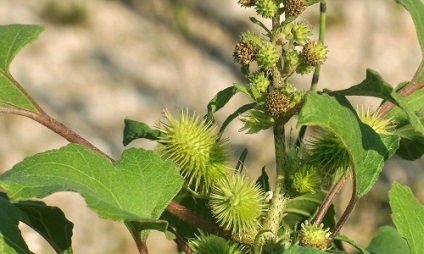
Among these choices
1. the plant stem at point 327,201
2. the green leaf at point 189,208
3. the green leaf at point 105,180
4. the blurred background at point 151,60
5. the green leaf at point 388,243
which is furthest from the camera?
the blurred background at point 151,60

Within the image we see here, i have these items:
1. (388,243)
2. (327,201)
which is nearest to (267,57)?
(327,201)

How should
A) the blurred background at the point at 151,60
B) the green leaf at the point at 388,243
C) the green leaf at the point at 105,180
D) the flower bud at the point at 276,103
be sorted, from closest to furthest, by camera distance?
the green leaf at the point at 105,180
the flower bud at the point at 276,103
the green leaf at the point at 388,243
the blurred background at the point at 151,60

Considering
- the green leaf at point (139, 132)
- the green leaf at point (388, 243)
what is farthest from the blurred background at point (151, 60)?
the green leaf at point (139, 132)

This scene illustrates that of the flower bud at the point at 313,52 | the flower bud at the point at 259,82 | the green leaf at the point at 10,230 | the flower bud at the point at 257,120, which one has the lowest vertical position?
the green leaf at the point at 10,230

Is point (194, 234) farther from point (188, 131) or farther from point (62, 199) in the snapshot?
point (62, 199)

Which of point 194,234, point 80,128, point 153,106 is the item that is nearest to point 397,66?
point 153,106

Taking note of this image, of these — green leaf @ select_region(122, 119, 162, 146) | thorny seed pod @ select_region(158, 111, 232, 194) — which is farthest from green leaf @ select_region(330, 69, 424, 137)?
green leaf @ select_region(122, 119, 162, 146)

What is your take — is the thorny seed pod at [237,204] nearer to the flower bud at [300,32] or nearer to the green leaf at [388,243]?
the flower bud at [300,32]
